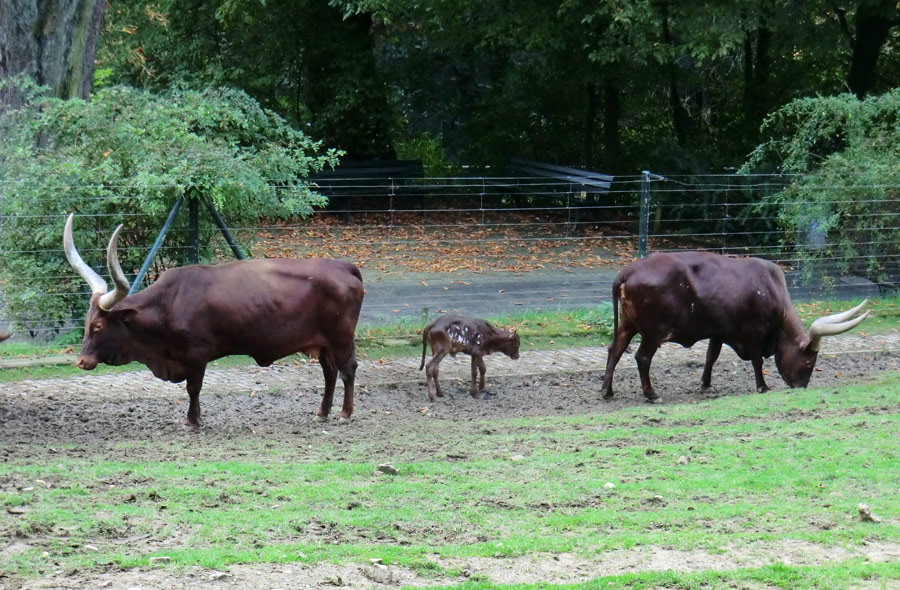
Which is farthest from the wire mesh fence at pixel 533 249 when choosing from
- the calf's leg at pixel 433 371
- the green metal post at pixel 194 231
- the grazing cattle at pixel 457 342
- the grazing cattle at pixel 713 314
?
the grazing cattle at pixel 713 314

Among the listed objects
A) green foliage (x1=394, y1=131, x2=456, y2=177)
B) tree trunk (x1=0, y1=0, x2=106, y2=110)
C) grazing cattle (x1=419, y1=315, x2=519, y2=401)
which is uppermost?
tree trunk (x1=0, y1=0, x2=106, y2=110)

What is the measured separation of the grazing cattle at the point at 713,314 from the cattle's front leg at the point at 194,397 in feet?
14.6

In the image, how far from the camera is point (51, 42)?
15.2 metres

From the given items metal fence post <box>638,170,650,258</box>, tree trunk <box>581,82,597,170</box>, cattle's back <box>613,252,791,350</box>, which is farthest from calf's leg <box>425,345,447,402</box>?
tree trunk <box>581,82,597,170</box>

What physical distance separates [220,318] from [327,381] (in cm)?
124

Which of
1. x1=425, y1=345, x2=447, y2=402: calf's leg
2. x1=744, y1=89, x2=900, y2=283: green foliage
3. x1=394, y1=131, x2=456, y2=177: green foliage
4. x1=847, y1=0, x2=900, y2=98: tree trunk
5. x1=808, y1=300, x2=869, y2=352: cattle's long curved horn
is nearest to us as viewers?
x1=425, y1=345, x2=447, y2=402: calf's leg

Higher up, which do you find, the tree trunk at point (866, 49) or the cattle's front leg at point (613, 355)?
the tree trunk at point (866, 49)

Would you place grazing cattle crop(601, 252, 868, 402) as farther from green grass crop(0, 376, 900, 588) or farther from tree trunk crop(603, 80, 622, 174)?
tree trunk crop(603, 80, 622, 174)

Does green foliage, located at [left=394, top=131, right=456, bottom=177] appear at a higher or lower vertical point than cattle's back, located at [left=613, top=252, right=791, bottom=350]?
higher

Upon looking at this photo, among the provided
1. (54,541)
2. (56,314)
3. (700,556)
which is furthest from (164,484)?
(56,314)

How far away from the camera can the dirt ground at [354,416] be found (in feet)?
19.8

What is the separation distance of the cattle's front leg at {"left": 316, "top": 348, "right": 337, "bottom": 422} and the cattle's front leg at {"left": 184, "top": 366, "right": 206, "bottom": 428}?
119cm

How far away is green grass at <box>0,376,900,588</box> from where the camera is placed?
20.9ft

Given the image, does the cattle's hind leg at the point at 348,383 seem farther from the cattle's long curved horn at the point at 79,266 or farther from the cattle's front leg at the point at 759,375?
the cattle's front leg at the point at 759,375
